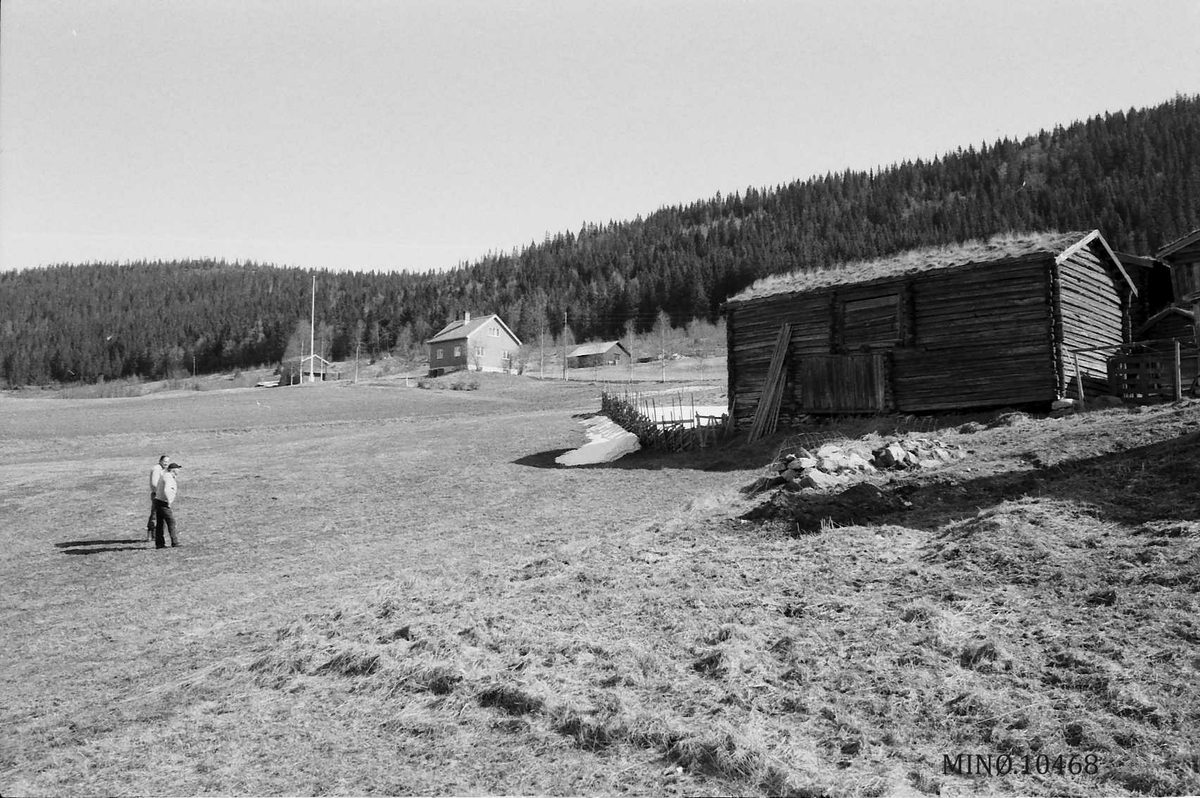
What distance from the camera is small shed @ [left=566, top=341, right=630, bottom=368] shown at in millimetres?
115125

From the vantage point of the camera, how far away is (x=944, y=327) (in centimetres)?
2459

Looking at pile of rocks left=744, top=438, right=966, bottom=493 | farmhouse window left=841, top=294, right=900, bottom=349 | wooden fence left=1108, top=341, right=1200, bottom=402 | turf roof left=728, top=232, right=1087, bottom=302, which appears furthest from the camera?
farmhouse window left=841, top=294, right=900, bottom=349

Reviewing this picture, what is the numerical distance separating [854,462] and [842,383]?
12457 millimetres

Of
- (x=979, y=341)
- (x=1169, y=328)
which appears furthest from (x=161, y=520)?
(x=1169, y=328)

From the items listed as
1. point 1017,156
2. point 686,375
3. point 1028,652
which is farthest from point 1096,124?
point 1028,652

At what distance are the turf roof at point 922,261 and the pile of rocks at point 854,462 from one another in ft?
35.6

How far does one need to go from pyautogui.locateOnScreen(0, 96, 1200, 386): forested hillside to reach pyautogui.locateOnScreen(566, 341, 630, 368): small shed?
19604 mm

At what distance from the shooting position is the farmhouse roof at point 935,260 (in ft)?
77.2

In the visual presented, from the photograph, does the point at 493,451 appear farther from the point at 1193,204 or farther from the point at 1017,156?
the point at 1017,156

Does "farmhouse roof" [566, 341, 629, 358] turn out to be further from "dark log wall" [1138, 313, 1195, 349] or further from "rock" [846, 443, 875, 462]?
"rock" [846, 443, 875, 462]

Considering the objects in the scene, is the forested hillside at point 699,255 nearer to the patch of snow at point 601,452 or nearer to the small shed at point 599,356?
the small shed at point 599,356

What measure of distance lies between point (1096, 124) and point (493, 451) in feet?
555

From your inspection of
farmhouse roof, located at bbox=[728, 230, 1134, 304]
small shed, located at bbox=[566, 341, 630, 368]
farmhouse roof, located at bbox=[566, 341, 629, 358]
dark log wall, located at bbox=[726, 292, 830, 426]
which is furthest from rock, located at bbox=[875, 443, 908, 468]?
farmhouse roof, located at bbox=[566, 341, 629, 358]

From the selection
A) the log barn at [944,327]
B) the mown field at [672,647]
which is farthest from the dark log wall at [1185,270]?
the mown field at [672,647]
